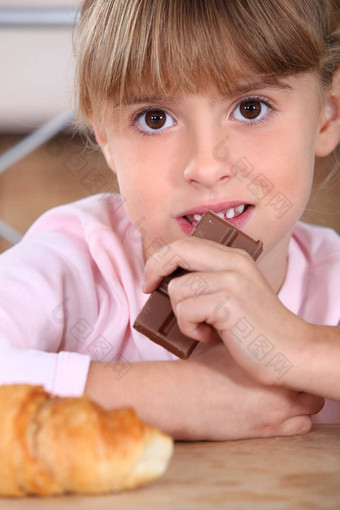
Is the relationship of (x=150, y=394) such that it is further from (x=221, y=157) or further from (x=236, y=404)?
(x=221, y=157)

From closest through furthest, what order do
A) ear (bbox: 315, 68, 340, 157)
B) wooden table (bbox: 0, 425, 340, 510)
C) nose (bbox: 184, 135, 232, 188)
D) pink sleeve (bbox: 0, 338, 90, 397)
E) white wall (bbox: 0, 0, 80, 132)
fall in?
1. wooden table (bbox: 0, 425, 340, 510)
2. pink sleeve (bbox: 0, 338, 90, 397)
3. nose (bbox: 184, 135, 232, 188)
4. ear (bbox: 315, 68, 340, 157)
5. white wall (bbox: 0, 0, 80, 132)

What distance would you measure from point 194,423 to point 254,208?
1.24ft

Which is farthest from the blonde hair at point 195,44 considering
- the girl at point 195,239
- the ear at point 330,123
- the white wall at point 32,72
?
the white wall at point 32,72

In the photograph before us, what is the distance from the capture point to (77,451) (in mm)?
498

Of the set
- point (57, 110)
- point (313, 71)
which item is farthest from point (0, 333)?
point (57, 110)

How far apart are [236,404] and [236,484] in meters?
0.25

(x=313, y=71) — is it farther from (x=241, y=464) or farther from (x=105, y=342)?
(x=241, y=464)

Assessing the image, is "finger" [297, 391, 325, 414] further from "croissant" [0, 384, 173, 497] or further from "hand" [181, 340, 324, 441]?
"croissant" [0, 384, 173, 497]

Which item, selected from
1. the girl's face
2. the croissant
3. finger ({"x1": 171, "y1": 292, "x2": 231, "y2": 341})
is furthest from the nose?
the croissant

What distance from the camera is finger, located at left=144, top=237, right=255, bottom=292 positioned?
2.59 ft

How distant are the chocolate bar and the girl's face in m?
0.12

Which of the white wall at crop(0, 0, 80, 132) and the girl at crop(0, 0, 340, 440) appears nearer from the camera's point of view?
the girl at crop(0, 0, 340, 440)

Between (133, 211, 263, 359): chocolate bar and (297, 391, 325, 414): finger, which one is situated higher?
(133, 211, 263, 359): chocolate bar

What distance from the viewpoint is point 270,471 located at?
1.90ft
